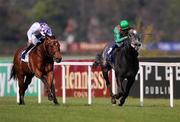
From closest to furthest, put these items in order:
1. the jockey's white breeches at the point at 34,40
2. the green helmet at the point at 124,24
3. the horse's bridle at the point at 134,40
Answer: the horse's bridle at the point at 134,40
the green helmet at the point at 124,24
the jockey's white breeches at the point at 34,40

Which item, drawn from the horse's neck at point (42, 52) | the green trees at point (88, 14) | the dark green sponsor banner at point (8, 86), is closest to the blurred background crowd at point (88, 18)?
the green trees at point (88, 14)

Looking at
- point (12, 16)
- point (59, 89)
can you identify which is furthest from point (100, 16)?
point (59, 89)

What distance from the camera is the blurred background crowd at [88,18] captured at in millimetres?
72875

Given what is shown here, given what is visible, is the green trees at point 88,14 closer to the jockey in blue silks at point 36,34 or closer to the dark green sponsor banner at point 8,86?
the dark green sponsor banner at point 8,86

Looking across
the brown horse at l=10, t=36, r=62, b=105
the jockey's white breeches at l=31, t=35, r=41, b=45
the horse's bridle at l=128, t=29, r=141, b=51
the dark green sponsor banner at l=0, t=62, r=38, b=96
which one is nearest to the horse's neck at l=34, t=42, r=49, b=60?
the brown horse at l=10, t=36, r=62, b=105

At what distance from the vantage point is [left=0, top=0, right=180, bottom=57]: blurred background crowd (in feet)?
239

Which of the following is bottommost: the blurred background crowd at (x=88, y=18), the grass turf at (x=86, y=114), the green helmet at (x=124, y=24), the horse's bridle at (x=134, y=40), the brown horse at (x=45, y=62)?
the grass turf at (x=86, y=114)

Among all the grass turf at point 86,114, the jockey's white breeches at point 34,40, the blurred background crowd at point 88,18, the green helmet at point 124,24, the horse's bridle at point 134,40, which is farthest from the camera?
the blurred background crowd at point 88,18

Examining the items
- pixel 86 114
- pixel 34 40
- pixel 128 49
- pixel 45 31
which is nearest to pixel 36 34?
pixel 34 40

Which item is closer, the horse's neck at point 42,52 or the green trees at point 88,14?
the horse's neck at point 42,52

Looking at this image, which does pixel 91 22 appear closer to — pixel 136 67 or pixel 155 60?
pixel 155 60

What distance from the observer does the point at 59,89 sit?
2666 cm

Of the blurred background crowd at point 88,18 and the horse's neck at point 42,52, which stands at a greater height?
the blurred background crowd at point 88,18

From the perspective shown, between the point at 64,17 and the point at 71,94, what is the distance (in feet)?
199
